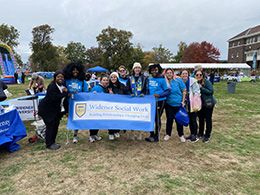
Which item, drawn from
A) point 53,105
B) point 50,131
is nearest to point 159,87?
point 53,105

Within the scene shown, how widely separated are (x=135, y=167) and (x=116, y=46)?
44938 mm

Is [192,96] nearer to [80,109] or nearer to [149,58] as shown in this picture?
[80,109]

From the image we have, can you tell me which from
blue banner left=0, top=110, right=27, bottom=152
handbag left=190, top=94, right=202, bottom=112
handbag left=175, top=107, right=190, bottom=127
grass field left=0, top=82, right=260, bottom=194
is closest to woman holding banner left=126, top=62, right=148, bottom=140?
handbag left=175, top=107, right=190, bottom=127

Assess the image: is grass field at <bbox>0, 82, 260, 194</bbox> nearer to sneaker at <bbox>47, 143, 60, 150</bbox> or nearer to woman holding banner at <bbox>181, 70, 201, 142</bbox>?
sneaker at <bbox>47, 143, 60, 150</bbox>

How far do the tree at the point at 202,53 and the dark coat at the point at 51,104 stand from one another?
57240mm

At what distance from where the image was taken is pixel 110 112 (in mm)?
4758

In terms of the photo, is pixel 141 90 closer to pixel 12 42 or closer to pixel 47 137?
pixel 47 137

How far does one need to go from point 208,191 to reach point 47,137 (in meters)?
3.27

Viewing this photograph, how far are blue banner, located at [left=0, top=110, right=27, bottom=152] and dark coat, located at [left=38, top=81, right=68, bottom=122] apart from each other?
587 millimetres

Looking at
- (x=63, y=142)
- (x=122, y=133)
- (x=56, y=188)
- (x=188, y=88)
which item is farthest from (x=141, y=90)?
(x=56, y=188)

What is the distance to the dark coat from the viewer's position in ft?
14.6

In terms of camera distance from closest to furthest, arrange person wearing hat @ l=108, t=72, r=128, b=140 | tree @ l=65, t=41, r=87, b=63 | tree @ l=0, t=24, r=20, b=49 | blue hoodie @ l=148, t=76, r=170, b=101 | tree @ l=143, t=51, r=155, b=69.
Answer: blue hoodie @ l=148, t=76, r=170, b=101 → person wearing hat @ l=108, t=72, r=128, b=140 → tree @ l=0, t=24, r=20, b=49 → tree @ l=143, t=51, r=155, b=69 → tree @ l=65, t=41, r=87, b=63

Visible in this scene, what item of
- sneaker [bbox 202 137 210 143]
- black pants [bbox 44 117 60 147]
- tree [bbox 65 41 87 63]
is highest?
tree [bbox 65 41 87 63]

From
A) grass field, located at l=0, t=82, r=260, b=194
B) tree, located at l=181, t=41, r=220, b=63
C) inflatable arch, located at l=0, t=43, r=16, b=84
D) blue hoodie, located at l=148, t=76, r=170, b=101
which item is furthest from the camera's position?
tree, located at l=181, t=41, r=220, b=63
